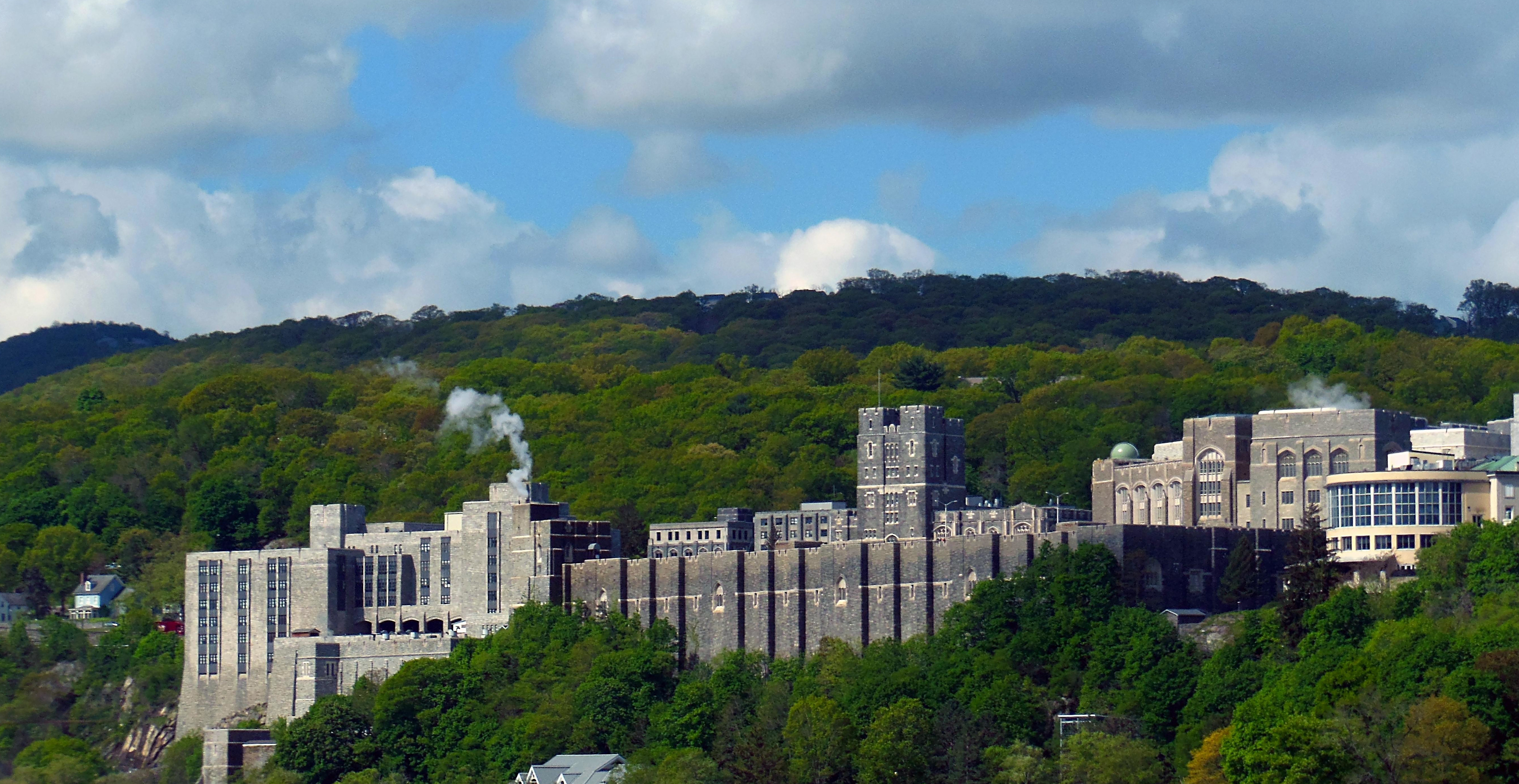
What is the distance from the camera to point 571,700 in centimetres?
12269

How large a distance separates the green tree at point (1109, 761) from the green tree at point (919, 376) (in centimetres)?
7343

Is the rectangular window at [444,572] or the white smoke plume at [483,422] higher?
the white smoke plume at [483,422]

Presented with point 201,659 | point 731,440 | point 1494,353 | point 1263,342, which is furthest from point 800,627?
point 1263,342

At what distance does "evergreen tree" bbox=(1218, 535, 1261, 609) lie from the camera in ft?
387

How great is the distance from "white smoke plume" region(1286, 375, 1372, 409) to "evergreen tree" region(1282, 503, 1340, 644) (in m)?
31.1

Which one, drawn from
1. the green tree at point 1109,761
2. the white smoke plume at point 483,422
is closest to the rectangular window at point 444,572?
the white smoke plume at point 483,422

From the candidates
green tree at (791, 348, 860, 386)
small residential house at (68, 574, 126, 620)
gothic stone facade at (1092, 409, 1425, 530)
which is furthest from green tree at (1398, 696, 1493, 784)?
green tree at (791, 348, 860, 386)

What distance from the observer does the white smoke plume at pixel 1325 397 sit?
5866 inches

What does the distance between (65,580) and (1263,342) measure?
78.2 metres

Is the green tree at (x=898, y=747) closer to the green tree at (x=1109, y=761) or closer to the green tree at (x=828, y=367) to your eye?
the green tree at (x=1109, y=761)

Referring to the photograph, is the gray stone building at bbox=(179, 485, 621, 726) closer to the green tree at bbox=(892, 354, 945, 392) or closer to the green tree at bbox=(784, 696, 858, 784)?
the green tree at bbox=(784, 696, 858, 784)

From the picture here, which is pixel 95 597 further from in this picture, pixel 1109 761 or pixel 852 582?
pixel 1109 761

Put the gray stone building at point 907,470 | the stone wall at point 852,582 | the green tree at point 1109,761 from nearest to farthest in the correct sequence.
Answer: the green tree at point 1109,761, the stone wall at point 852,582, the gray stone building at point 907,470

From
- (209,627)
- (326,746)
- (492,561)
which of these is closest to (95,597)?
(209,627)
